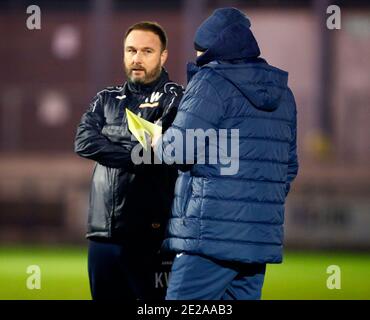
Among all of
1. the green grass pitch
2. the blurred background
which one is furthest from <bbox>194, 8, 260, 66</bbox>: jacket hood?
the blurred background

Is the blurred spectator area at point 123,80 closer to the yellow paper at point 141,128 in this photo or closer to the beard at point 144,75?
the beard at point 144,75

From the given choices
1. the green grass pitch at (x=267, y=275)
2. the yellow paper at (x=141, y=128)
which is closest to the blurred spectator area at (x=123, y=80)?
the green grass pitch at (x=267, y=275)

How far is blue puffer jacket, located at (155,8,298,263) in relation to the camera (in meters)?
6.10

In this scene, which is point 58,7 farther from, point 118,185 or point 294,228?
point 118,185

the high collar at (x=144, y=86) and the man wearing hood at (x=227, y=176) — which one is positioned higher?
the high collar at (x=144, y=86)

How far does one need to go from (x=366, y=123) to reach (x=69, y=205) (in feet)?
14.8

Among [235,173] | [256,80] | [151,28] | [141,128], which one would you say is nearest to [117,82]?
[151,28]

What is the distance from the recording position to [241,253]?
241 inches

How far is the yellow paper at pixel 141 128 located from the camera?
6.46 metres

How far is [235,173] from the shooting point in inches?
242

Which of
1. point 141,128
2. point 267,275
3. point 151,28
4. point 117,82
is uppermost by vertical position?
point 117,82

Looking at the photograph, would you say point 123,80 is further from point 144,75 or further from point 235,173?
point 235,173

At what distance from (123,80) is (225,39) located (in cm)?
1494

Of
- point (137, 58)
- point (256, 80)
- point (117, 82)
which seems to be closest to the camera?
point (256, 80)
